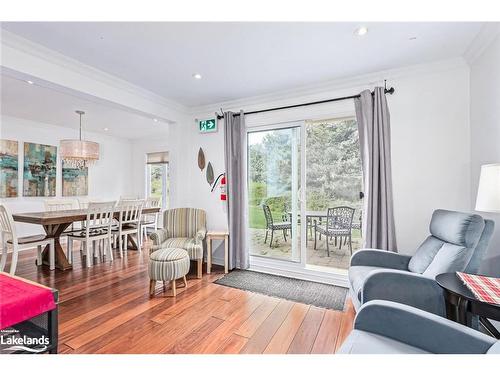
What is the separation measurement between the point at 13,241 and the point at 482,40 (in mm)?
5256

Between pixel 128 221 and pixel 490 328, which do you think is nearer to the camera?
pixel 490 328

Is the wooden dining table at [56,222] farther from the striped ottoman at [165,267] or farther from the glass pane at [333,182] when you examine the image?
the glass pane at [333,182]

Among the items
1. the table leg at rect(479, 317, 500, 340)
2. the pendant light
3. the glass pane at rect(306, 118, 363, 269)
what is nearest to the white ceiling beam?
the pendant light

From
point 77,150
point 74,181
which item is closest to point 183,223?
point 77,150

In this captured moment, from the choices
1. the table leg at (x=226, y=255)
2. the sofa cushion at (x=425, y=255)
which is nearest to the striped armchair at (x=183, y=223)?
the table leg at (x=226, y=255)

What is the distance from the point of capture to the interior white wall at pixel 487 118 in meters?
1.90

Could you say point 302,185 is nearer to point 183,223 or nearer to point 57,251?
point 183,223

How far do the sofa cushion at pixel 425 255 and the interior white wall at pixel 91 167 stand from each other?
618cm

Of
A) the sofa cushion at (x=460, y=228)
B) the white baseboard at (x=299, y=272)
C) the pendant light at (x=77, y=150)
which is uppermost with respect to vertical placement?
the pendant light at (x=77, y=150)

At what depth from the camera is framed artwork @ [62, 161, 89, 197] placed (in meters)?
5.20

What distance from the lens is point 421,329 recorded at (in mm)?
1177

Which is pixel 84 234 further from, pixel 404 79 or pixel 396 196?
pixel 404 79

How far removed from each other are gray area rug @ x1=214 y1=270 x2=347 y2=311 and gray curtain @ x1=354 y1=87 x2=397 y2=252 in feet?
2.24
